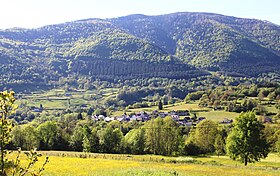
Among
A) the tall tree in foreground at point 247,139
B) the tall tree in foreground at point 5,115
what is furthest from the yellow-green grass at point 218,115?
the tall tree in foreground at point 5,115

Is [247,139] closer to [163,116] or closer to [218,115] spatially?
[218,115]

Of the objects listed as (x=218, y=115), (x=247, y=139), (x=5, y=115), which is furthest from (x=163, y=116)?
(x=5, y=115)

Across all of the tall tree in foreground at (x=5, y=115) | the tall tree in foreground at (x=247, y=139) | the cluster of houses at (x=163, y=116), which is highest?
the tall tree in foreground at (x=5, y=115)

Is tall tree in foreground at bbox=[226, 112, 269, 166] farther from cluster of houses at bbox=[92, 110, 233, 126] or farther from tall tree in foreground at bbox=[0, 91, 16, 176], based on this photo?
cluster of houses at bbox=[92, 110, 233, 126]

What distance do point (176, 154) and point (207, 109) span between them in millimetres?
85068

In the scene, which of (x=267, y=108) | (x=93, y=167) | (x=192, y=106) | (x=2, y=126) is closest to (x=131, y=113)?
(x=192, y=106)

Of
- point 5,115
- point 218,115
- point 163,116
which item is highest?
point 5,115

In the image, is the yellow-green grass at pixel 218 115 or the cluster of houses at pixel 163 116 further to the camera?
the yellow-green grass at pixel 218 115

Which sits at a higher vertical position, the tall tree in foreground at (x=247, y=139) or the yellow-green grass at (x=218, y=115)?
the tall tree in foreground at (x=247, y=139)

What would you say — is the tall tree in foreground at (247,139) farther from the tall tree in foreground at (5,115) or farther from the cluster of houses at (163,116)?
the cluster of houses at (163,116)

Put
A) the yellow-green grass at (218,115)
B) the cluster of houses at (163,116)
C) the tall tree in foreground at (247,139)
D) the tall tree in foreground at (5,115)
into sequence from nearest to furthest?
the tall tree in foreground at (5,115)
the tall tree in foreground at (247,139)
the cluster of houses at (163,116)
the yellow-green grass at (218,115)

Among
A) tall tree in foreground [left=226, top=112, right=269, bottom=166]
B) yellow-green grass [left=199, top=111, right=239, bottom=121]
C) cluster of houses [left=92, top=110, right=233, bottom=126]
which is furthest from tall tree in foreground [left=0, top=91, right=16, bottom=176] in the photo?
yellow-green grass [left=199, top=111, right=239, bottom=121]

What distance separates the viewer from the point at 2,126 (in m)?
9.08

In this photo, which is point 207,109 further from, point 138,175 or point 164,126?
point 138,175
